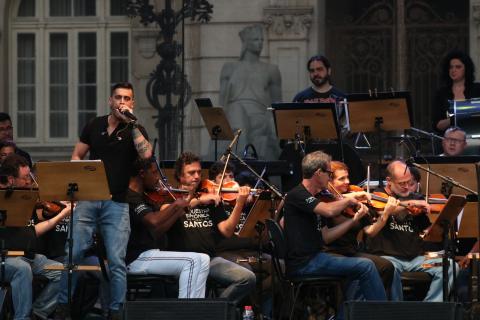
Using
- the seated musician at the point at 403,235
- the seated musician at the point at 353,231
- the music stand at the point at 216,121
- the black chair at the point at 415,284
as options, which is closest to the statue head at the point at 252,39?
the music stand at the point at 216,121

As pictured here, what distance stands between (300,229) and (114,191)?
1.56 meters

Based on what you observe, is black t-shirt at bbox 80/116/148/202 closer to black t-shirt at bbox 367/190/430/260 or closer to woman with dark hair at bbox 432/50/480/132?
black t-shirt at bbox 367/190/430/260

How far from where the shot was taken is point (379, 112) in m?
14.9

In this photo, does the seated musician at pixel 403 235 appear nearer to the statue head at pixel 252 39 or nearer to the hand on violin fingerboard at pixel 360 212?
the hand on violin fingerboard at pixel 360 212

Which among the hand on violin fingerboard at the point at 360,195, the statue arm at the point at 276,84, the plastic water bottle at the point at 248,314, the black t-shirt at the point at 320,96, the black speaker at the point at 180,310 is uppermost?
the statue arm at the point at 276,84

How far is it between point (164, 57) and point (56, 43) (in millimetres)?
4151

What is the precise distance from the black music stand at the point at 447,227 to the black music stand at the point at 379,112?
1.58m

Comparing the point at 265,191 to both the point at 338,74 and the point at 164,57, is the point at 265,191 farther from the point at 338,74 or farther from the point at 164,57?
the point at 338,74

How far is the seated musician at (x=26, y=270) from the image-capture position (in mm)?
13438

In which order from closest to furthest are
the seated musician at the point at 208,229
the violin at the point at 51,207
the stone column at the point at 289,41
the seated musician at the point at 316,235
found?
the seated musician at the point at 316,235 < the seated musician at the point at 208,229 < the violin at the point at 51,207 < the stone column at the point at 289,41

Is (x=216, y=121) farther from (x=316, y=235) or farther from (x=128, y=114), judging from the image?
(x=316, y=235)

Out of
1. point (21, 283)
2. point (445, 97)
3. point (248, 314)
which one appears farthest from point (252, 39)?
point (21, 283)

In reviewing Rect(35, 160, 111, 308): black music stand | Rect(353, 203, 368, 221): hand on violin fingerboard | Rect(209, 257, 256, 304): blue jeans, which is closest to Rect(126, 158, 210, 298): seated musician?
Rect(209, 257, 256, 304): blue jeans

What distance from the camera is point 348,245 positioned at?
13.6 metres
